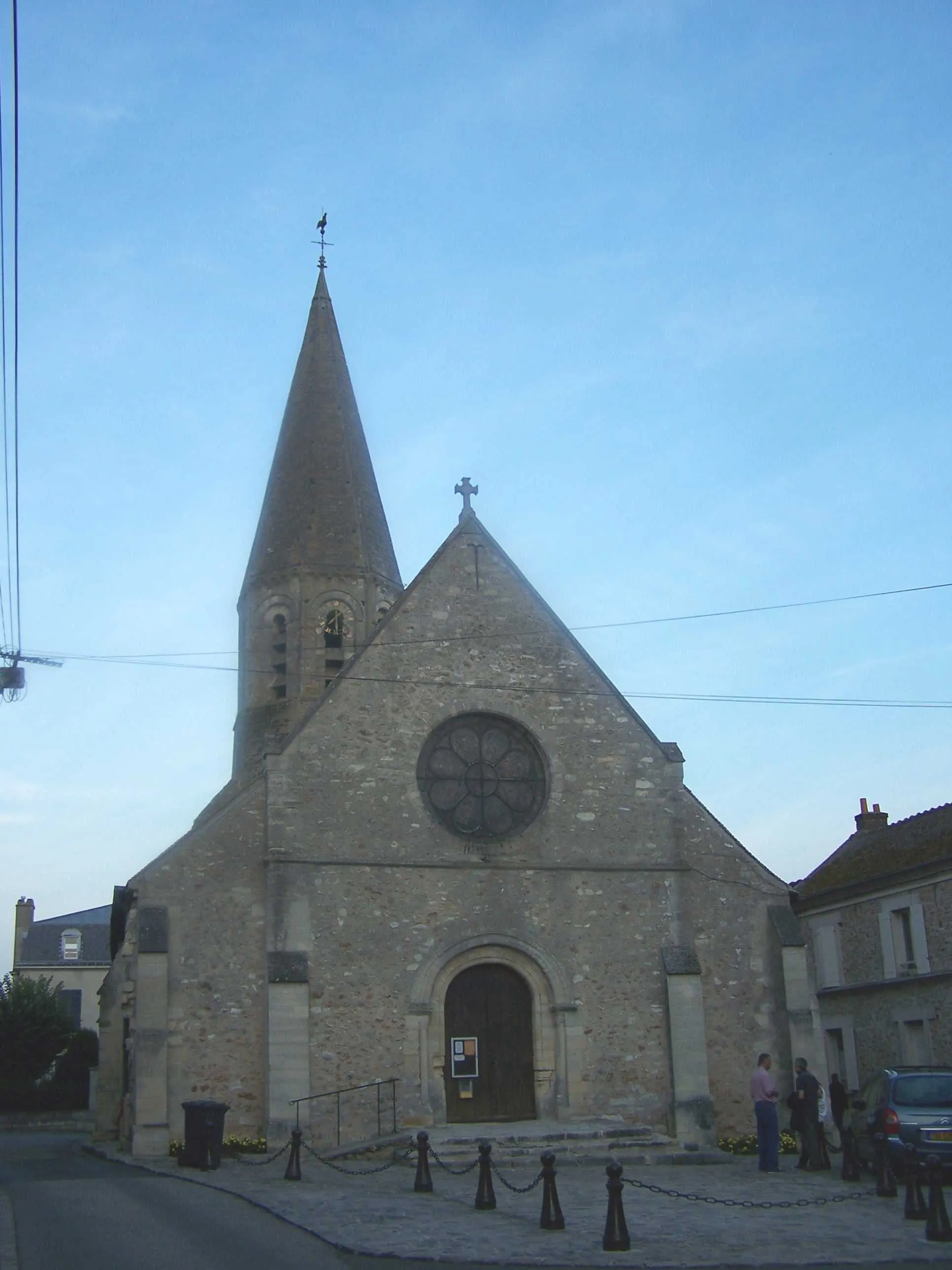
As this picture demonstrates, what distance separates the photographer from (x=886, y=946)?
2734 cm

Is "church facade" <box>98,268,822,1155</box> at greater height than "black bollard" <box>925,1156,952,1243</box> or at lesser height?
greater

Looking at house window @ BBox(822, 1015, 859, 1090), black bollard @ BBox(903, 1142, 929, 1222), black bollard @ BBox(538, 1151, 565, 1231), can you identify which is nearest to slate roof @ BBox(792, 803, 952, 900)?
house window @ BBox(822, 1015, 859, 1090)

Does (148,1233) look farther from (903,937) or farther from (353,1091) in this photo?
(903,937)

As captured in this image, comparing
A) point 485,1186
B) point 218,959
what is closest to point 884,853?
point 218,959

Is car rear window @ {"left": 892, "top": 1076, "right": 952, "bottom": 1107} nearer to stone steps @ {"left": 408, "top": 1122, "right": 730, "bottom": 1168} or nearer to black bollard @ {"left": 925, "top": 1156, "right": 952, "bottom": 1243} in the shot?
black bollard @ {"left": 925, "top": 1156, "right": 952, "bottom": 1243}

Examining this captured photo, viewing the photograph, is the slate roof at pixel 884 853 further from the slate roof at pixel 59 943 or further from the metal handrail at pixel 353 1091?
the slate roof at pixel 59 943

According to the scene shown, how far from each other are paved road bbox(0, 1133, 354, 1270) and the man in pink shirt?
258 inches

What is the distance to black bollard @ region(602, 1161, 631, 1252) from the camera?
382 inches

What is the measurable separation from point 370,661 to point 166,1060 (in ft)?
21.4

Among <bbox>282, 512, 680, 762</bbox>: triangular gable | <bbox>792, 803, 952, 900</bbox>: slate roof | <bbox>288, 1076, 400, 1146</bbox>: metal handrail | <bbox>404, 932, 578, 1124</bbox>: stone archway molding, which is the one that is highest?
<bbox>282, 512, 680, 762</bbox>: triangular gable

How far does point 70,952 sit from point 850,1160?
41.7 metres

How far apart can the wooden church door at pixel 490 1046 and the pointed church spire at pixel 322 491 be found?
35.7 ft

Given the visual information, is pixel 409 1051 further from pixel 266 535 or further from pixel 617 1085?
pixel 266 535

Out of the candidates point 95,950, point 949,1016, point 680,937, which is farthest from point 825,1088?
point 95,950
